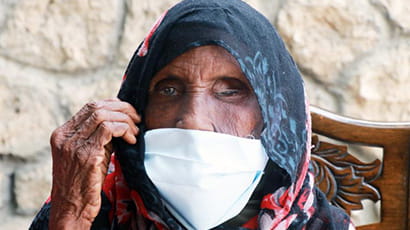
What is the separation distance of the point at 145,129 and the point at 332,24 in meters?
1.26

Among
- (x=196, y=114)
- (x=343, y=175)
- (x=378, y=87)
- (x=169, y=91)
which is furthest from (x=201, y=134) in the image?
(x=378, y=87)

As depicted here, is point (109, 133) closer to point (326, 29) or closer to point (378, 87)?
point (326, 29)

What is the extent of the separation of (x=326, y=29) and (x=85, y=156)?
4.54 ft

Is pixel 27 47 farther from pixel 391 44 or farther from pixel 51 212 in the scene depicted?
pixel 391 44

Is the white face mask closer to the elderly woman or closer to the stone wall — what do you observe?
the elderly woman

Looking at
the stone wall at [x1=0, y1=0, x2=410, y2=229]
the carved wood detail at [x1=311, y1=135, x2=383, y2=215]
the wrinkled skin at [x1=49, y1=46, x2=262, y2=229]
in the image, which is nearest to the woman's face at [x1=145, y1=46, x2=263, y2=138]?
the wrinkled skin at [x1=49, y1=46, x2=262, y2=229]

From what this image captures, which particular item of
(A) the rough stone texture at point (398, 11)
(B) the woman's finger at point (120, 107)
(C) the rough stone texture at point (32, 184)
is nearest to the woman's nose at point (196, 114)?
(B) the woman's finger at point (120, 107)

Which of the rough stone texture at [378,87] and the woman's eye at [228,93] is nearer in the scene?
the woman's eye at [228,93]

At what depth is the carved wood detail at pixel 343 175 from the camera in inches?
73.4

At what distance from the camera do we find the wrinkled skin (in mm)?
1365

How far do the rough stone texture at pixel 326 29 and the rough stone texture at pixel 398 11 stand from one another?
0.17 ft

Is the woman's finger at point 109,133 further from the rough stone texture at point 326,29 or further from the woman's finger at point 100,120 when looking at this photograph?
the rough stone texture at point 326,29

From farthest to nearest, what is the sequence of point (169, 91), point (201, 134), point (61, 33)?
1. point (61, 33)
2. point (169, 91)
3. point (201, 134)

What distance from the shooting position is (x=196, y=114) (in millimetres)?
1358
